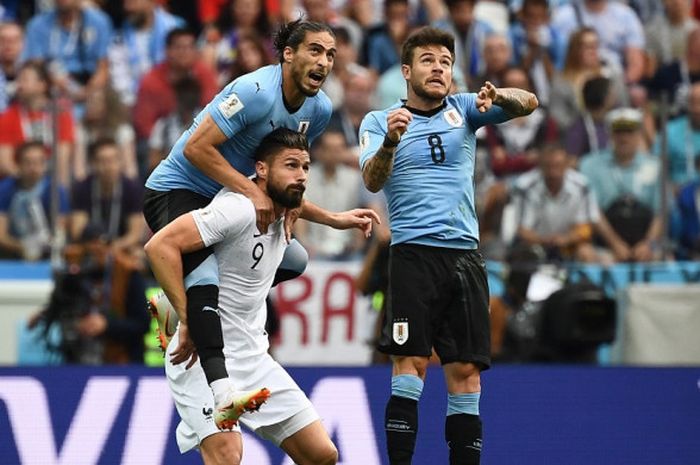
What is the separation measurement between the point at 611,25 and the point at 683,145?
2.59m

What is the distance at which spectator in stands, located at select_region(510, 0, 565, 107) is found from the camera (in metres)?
14.6

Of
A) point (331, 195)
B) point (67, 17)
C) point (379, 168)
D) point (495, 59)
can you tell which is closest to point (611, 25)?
point (495, 59)

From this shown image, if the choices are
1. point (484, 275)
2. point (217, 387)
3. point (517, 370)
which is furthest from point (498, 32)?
point (217, 387)

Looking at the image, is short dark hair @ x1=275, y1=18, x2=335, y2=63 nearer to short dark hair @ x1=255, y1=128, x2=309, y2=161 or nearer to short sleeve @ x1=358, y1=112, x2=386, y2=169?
short dark hair @ x1=255, y1=128, x2=309, y2=161

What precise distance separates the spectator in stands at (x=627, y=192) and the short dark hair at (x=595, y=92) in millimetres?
466

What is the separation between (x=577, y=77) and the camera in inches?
552

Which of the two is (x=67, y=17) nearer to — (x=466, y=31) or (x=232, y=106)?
(x=466, y=31)

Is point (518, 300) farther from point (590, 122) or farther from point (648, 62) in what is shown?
point (648, 62)

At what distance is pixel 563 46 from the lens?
48.8 ft

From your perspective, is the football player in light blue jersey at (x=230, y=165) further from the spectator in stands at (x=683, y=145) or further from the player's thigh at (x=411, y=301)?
the spectator in stands at (x=683, y=145)

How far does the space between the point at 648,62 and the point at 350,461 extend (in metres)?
6.70

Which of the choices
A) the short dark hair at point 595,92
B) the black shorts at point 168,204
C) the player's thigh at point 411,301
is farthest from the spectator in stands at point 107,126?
the player's thigh at point 411,301

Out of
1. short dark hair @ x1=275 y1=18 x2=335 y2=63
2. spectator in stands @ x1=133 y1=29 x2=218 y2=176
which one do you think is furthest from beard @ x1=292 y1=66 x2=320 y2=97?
spectator in stands @ x1=133 y1=29 x2=218 y2=176

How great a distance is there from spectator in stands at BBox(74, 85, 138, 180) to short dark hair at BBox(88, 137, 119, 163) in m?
0.03
